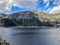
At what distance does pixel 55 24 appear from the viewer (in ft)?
53.4

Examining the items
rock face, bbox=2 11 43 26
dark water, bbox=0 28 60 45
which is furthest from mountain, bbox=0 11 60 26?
dark water, bbox=0 28 60 45

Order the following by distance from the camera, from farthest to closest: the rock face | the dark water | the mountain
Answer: the rock face
the mountain
the dark water

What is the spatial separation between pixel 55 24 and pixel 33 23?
6.97ft

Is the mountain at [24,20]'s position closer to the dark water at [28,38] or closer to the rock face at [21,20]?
the rock face at [21,20]

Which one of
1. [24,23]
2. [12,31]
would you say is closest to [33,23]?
[24,23]

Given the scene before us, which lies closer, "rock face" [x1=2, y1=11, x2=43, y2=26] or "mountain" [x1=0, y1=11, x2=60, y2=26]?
"mountain" [x1=0, y1=11, x2=60, y2=26]

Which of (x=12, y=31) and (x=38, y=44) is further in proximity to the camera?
(x=12, y=31)

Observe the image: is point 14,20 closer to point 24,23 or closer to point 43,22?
point 24,23

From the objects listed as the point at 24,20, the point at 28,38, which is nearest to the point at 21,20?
the point at 24,20

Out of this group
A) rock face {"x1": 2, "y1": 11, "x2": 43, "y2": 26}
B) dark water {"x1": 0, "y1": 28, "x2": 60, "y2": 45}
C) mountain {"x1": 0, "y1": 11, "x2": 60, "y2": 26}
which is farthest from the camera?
rock face {"x1": 2, "y1": 11, "x2": 43, "y2": 26}

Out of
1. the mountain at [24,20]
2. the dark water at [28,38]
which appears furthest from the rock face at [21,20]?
the dark water at [28,38]

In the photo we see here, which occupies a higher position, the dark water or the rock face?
the rock face

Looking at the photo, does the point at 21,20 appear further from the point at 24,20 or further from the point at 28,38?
the point at 28,38

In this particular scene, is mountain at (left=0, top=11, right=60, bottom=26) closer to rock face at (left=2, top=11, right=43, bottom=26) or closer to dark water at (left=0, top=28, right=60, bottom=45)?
rock face at (left=2, top=11, right=43, bottom=26)
